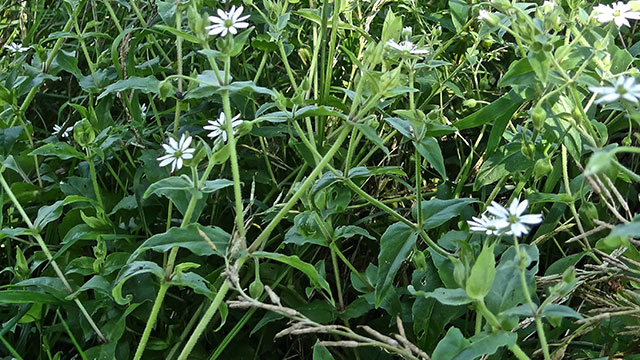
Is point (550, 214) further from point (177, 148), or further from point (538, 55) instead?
point (177, 148)

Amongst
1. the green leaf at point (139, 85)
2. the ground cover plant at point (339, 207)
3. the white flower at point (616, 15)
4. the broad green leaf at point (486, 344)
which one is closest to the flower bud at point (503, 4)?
the ground cover plant at point (339, 207)

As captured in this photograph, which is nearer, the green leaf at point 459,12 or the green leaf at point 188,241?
the green leaf at point 188,241

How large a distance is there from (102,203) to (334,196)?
35cm

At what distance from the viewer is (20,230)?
86 centimetres

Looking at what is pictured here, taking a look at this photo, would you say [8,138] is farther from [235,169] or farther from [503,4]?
[503,4]

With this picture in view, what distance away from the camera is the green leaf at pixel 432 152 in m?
0.75

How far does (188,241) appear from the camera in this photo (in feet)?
2.35

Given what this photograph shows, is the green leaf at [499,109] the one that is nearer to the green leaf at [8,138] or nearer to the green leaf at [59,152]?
the green leaf at [59,152]

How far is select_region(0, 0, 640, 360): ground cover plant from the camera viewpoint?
0.68 meters

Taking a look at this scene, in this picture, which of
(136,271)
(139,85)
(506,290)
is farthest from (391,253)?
(139,85)

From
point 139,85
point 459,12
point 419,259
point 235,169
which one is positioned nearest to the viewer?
point 235,169

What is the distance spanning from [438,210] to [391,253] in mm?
80

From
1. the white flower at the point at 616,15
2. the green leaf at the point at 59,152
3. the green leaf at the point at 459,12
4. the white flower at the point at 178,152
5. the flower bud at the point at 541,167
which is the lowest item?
the green leaf at the point at 59,152

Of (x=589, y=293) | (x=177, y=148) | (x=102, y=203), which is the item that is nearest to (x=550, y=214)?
(x=589, y=293)
